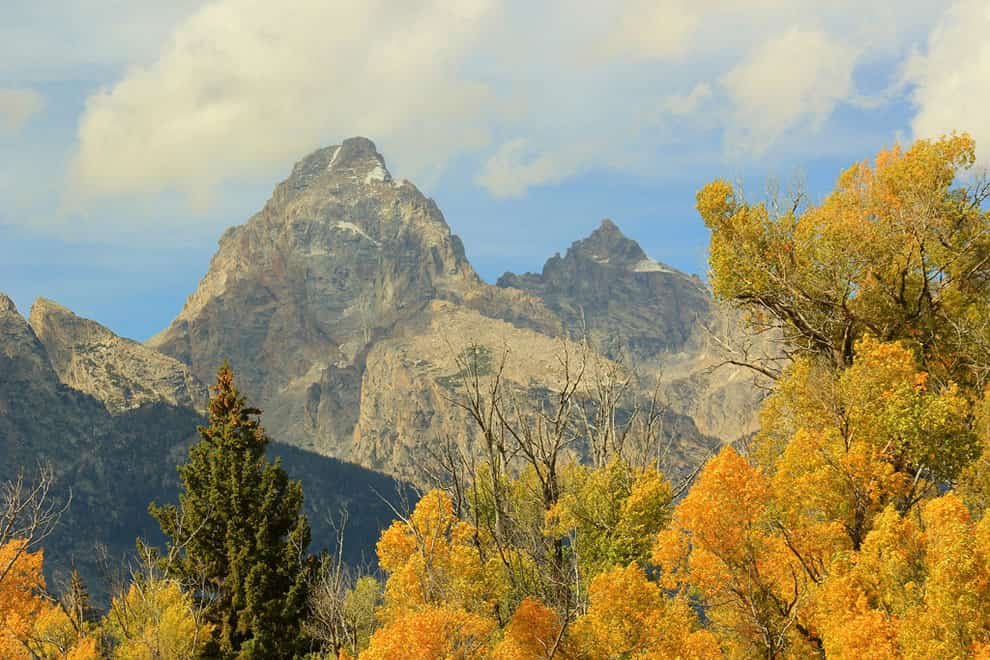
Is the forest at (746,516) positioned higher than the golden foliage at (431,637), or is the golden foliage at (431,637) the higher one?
the forest at (746,516)

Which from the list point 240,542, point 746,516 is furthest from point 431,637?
point 240,542

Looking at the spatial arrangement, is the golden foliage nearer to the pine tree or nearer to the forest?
the forest

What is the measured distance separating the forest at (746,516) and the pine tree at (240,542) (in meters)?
0.11

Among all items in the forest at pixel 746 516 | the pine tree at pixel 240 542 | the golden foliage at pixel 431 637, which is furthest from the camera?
the pine tree at pixel 240 542

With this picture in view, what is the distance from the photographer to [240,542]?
128 feet

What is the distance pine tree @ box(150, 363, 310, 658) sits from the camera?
38.0 metres

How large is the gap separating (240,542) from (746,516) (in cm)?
2233

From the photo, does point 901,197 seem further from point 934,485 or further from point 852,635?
point 852,635

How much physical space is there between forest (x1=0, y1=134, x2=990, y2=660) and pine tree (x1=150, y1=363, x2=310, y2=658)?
0.11m

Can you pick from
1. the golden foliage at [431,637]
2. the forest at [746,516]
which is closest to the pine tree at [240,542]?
the forest at [746,516]

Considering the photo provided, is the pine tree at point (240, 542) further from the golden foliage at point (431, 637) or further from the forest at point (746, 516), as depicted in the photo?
the golden foliage at point (431, 637)

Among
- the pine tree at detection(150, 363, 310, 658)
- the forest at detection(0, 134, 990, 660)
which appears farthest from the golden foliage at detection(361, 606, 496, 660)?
the pine tree at detection(150, 363, 310, 658)

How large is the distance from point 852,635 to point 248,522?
26.1 meters

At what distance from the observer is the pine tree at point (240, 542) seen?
38.0 meters
